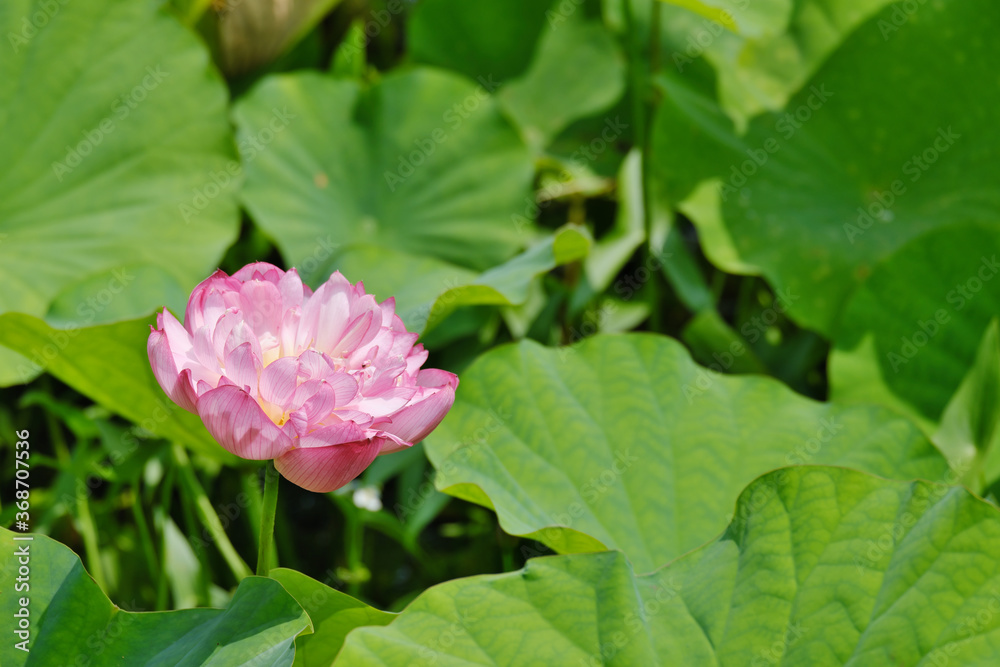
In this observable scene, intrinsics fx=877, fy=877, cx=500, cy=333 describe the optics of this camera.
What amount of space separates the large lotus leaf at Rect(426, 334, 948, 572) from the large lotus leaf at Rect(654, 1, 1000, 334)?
429 mm

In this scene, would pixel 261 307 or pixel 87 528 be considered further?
pixel 87 528

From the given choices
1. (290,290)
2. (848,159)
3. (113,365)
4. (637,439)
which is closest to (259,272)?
(290,290)

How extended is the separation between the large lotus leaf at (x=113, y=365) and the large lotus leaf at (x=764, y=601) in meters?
0.39

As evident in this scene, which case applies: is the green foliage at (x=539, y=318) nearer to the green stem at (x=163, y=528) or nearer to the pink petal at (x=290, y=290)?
the green stem at (x=163, y=528)

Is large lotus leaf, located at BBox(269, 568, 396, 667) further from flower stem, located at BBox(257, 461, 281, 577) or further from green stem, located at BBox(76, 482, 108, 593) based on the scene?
green stem, located at BBox(76, 482, 108, 593)

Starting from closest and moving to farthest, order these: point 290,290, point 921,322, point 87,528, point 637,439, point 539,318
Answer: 1. point 290,290
2. point 637,439
3. point 87,528
4. point 921,322
5. point 539,318

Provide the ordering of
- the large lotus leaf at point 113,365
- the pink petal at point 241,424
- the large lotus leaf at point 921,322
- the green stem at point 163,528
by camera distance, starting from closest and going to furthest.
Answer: the pink petal at point 241,424, the large lotus leaf at point 113,365, the green stem at point 163,528, the large lotus leaf at point 921,322

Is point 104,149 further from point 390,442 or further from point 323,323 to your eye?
point 390,442

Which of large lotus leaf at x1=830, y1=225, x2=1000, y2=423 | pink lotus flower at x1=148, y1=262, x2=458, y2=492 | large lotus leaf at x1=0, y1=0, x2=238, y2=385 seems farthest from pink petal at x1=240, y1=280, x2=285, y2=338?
large lotus leaf at x1=830, y1=225, x2=1000, y2=423

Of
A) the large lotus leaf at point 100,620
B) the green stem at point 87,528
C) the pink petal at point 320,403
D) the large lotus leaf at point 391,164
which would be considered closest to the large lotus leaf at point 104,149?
the large lotus leaf at point 391,164

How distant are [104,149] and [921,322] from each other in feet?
4.28

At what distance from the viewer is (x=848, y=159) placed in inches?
61.9

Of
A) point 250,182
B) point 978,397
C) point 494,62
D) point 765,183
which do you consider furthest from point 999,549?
point 494,62

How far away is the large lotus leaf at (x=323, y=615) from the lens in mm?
801
